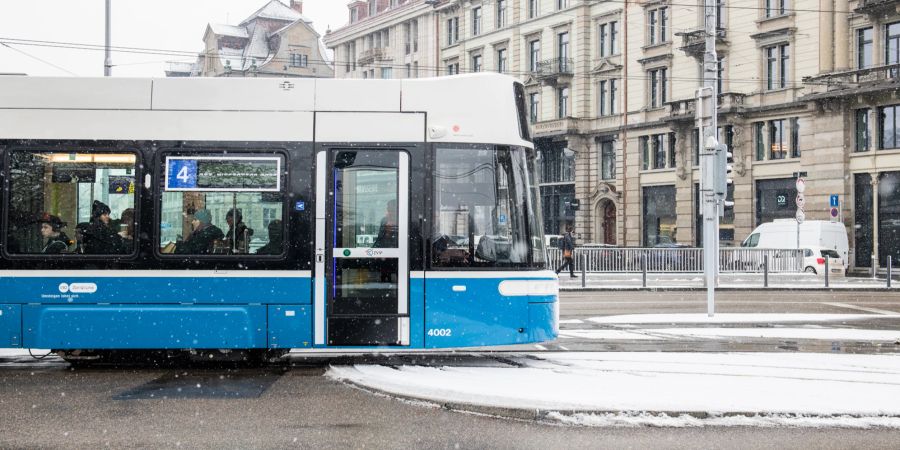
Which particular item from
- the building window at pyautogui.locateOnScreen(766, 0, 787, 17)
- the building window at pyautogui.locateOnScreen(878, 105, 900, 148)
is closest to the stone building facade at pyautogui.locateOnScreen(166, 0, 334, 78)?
the building window at pyautogui.locateOnScreen(766, 0, 787, 17)

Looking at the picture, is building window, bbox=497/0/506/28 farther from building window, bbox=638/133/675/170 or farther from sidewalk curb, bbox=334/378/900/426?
sidewalk curb, bbox=334/378/900/426

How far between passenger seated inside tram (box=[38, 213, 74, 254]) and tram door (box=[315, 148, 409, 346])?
271cm

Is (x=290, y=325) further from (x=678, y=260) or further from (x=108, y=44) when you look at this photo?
(x=678, y=260)

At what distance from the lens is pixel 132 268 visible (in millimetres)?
10180

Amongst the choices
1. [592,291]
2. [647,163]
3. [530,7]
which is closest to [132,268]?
[592,291]

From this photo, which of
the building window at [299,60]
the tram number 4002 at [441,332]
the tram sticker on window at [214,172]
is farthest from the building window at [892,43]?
the building window at [299,60]

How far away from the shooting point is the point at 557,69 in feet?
178

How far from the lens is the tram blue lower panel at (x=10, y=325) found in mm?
10086

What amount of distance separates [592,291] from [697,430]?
767 inches

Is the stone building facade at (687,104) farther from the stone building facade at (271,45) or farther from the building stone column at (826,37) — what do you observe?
the stone building facade at (271,45)

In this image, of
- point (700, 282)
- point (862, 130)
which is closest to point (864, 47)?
point (862, 130)

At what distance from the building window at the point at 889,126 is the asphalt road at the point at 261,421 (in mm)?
34749

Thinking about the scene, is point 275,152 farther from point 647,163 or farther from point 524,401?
point 647,163

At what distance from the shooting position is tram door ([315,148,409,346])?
10.2 m
